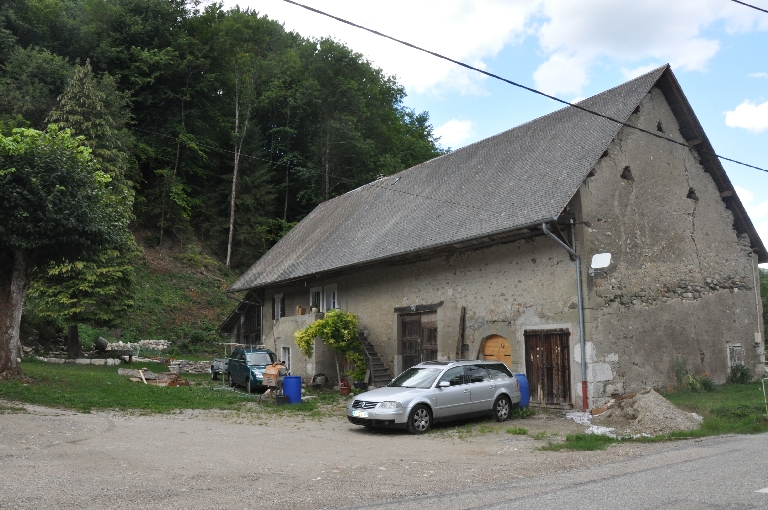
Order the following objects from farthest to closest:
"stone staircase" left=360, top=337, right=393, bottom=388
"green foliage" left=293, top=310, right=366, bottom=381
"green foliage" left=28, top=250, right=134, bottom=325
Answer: "green foliage" left=28, top=250, right=134, bottom=325
"green foliage" left=293, top=310, right=366, bottom=381
"stone staircase" left=360, top=337, right=393, bottom=388

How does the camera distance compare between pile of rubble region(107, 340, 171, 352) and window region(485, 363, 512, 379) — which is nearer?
window region(485, 363, 512, 379)

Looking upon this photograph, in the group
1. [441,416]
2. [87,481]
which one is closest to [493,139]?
[441,416]

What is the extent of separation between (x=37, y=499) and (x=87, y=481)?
37.9 inches

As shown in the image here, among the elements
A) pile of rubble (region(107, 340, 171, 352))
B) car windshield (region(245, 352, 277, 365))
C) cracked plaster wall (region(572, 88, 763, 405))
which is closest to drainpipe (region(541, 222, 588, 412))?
cracked plaster wall (region(572, 88, 763, 405))

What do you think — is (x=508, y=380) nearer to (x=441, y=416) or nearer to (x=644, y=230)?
(x=441, y=416)

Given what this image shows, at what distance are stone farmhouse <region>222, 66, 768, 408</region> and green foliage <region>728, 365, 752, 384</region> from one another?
23cm

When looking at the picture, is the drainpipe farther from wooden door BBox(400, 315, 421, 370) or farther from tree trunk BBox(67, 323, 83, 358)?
tree trunk BBox(67, 323, 83, 358)

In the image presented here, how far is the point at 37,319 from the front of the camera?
29953 mm

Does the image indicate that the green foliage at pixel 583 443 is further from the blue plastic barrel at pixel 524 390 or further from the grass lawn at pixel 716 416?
the blue plastic barrel at pixel 524 390

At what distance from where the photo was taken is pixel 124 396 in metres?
16.8

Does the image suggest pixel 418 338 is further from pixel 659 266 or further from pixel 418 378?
pixel 659 266

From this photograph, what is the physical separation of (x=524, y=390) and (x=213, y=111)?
1463 inches

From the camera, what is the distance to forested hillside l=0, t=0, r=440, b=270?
4000cm

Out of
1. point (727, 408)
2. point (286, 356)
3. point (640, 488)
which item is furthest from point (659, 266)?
point (286, 356)
